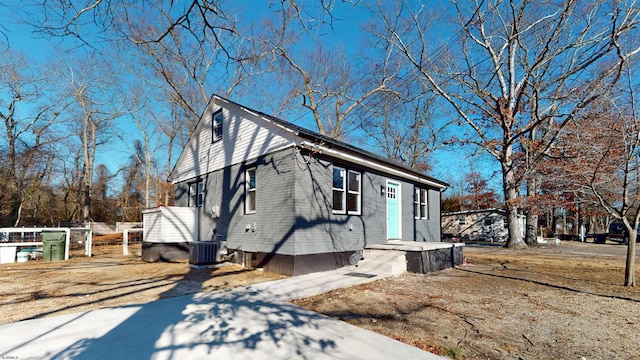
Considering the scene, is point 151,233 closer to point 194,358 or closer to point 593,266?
point 194,358

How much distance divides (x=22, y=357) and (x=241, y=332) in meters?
2.13

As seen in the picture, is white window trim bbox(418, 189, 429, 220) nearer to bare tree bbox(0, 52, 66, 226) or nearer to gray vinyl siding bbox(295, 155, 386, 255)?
gray vinyl siding bbox(295, 155, 386, 255)

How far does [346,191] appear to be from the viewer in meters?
9.90

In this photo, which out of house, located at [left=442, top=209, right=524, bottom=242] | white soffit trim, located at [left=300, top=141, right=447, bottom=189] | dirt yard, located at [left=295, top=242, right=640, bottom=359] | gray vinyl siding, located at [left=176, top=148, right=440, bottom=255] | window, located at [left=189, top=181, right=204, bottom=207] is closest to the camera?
dirt yard, located at [left=295, top=242, right=640, bottom=359]

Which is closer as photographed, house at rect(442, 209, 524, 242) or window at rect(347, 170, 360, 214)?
window at rect(347, 170, 360, 214)

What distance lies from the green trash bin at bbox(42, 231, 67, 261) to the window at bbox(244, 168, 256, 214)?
22.8 ft

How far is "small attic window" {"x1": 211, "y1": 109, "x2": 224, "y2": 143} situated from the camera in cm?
1201

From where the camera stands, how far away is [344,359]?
329cm

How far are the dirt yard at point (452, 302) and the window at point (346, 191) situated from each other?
2695 mm

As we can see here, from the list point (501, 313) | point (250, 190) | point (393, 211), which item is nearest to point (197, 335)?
point (501, 313)

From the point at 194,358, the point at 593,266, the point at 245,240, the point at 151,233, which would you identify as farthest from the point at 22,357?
the point at 593,266

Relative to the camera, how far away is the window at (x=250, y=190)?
996 cm

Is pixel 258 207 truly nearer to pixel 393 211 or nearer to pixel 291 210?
pixel 291 210

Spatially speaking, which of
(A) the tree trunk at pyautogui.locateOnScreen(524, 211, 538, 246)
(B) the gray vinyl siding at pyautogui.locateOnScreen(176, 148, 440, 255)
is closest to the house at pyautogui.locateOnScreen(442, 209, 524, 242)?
(A) the tree trunk at pyautogui.locateOnScreen(524, 211, 538, 246)
